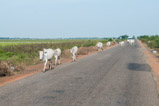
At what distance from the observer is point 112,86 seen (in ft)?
34.4

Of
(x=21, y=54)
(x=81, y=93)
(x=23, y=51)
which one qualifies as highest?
(x=81, y=93)

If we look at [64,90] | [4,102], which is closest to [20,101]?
[4,102]

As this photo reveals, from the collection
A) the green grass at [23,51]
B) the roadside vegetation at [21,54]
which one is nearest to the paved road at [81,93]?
the roadside vegetation at [21,54]

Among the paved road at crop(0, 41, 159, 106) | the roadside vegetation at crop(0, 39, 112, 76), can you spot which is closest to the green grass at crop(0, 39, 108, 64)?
the roadside vegetation at crop(0, 39, 112, 76)

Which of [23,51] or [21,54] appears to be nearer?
[21,54]

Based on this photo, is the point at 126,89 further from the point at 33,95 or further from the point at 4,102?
the point at 4,102

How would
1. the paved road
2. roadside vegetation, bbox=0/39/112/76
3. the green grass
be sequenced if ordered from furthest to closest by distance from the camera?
the green grass → roadside vegetation, bbox=0/39/112/76 → the paved road

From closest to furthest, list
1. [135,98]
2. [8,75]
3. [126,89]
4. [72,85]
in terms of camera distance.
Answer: [135,98] < [126,89] < [72,85] < [8,75]

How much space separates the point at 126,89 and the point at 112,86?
77 centimetres

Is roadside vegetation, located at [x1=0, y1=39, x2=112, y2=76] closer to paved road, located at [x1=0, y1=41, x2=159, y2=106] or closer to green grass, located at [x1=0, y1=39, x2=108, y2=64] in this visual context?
green grass, located at [x1=0, y1=39, x2=108, y2=64]

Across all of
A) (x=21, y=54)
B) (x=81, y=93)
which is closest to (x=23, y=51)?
(x=21, y=54)

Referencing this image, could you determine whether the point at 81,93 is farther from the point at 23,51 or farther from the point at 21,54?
the point at 23,51

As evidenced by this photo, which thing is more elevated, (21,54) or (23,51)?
(21,54)

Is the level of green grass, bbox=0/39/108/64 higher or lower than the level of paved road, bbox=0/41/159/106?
lower
